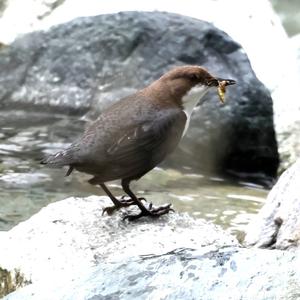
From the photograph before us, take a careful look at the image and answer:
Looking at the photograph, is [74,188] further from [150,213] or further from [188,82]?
[188,82]

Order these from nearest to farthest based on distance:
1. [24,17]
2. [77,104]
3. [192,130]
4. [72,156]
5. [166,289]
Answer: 1. [166,289]
2. [72,156]
3. [192,130]
4. [77,104]
5. [24,17]

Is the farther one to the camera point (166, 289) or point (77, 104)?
point (77, 104)

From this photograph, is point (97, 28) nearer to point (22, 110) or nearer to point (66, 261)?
point (22, 110)

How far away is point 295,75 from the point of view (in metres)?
6.45

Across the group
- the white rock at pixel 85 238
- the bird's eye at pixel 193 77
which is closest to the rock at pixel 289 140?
the white rock at pixel 85 238

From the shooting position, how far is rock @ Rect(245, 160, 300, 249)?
3742 mm

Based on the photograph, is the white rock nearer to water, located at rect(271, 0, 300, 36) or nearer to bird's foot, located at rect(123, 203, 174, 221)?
bird's foot, located at rect(123, 203, 174, 221)

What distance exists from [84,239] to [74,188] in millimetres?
2202

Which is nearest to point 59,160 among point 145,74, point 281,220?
point 281,220

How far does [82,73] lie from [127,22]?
0.53 m

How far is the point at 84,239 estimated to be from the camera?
11.7 feet

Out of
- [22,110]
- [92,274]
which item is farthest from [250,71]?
[92,274]

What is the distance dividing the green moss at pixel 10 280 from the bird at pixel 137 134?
0.47m

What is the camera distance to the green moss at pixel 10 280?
3323 mm
